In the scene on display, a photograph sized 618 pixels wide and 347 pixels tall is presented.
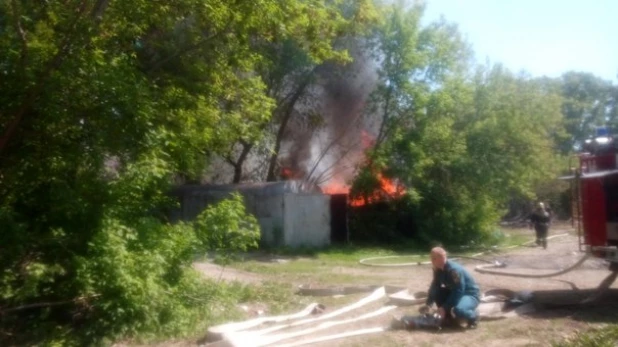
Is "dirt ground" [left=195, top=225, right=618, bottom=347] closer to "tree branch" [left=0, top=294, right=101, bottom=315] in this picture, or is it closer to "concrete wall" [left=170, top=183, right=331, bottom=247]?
"tree branch" [left=0, top=294, right=101, bottom=315]

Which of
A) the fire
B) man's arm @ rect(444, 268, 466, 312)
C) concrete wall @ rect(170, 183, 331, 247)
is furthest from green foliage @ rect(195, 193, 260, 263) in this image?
the fire

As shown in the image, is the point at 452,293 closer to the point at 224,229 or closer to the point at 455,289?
the point at 455,289

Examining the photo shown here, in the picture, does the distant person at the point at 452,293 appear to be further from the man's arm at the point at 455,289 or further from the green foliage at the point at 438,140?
the green foliage at the point at 438,140

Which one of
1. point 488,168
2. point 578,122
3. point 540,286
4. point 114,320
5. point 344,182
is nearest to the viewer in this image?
point 114,320

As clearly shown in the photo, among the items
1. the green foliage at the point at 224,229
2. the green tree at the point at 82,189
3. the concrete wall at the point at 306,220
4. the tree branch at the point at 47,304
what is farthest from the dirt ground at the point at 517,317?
the concrete wall at the point at 306,220

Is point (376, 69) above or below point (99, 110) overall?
above

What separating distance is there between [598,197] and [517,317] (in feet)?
9.06

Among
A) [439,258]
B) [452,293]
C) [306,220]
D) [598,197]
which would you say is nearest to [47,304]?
[439,258]

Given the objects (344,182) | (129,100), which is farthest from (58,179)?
(344,182)

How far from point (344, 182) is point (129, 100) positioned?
20.5 m

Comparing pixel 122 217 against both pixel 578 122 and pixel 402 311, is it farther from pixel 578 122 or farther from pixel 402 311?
pixel 578 122

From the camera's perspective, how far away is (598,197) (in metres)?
11.8

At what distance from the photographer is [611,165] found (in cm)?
1181

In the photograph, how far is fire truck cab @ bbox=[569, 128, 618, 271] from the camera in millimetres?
11547
